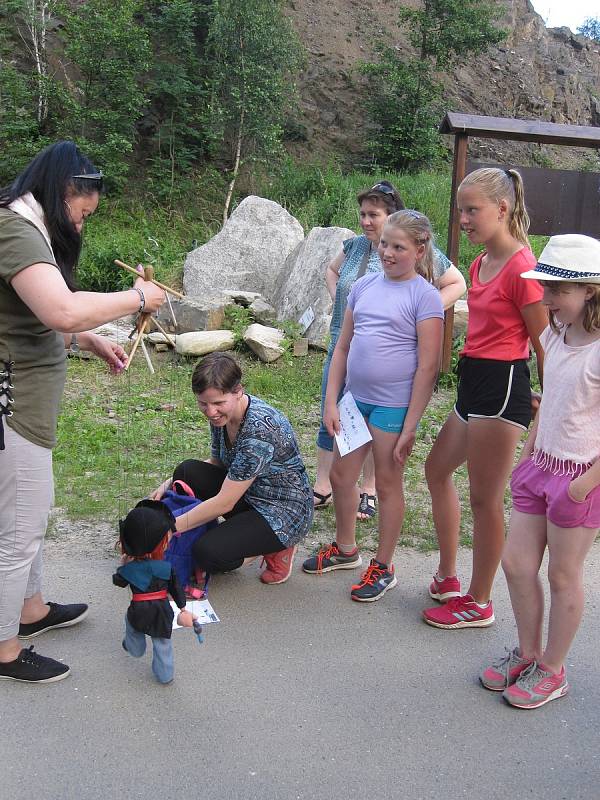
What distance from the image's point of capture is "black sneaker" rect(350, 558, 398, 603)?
3.55m

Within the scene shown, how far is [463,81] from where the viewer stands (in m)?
17.9

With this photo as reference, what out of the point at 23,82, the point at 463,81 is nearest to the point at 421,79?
the point at 463,81

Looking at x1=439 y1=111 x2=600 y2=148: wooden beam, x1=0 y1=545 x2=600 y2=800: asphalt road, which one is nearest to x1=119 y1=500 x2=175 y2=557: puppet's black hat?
x1=0 y1=545 x2=600 y2=800: asphalt road

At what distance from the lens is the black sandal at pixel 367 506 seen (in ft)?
14.8

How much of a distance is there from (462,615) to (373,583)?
0.44 meters

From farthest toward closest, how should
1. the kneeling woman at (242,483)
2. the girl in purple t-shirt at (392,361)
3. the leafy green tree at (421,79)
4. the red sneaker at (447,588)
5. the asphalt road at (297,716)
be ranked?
the leafy green tree at (421,79), the red sneaker at (447,588), the girl in purple t-shirt at (392,361), the kneeling woman at (242,483), the asphalt road at (297,716)

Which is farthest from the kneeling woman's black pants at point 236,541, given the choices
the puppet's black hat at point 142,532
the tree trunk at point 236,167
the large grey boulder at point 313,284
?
the tree trunk at point 236,167

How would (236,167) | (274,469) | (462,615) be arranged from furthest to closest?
(236,167), (274,469), (462,615)

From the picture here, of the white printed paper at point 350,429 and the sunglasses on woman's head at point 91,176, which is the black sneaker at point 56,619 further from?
the sunglasses on woman's head at point 91,176

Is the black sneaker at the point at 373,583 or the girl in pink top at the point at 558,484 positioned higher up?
the girl in pink top at the point at 558,484

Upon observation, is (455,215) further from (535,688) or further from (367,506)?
(535,688)

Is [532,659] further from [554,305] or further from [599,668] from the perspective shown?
[554,305]

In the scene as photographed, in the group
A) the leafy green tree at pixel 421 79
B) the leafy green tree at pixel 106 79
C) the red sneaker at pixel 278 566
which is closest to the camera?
the red sneaker at pixel 278 566

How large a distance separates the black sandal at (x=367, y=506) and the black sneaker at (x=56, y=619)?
70.0 inches
